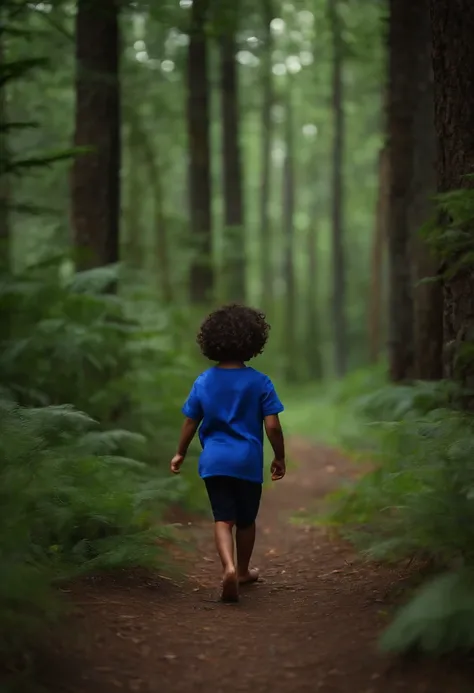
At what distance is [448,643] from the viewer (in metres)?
3.73

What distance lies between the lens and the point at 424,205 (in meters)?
10.0

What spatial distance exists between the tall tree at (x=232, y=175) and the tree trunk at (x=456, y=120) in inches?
400

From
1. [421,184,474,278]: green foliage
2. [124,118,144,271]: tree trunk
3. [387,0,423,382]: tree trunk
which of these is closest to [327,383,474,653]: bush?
[421,184,474,278]: green foliage

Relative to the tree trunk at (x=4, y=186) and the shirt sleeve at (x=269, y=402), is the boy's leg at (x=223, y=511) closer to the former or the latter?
the shirt sleeve at (x=269, y=402)

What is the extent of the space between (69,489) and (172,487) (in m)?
3.00

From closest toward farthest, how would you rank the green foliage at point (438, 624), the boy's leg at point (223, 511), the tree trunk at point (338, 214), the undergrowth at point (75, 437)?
1. the green foliage at point (438, 624)
2. the undergrowth at point (75, 437)
3. the boy's leg at point (223, 511)
4. the tree trunk at point (338, 214)

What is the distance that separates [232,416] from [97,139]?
5.20m

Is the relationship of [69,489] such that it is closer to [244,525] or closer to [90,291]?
[244,525]

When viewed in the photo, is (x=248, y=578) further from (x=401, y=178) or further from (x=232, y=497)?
(x=401, y=178)

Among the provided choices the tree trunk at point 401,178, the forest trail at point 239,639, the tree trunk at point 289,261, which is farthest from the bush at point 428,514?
the tree trunk at point 289,261

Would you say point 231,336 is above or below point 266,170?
below

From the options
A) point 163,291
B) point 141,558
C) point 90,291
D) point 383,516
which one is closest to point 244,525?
point 141,558

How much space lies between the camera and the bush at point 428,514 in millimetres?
3740

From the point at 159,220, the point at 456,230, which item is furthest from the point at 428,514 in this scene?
the point at 159,220
